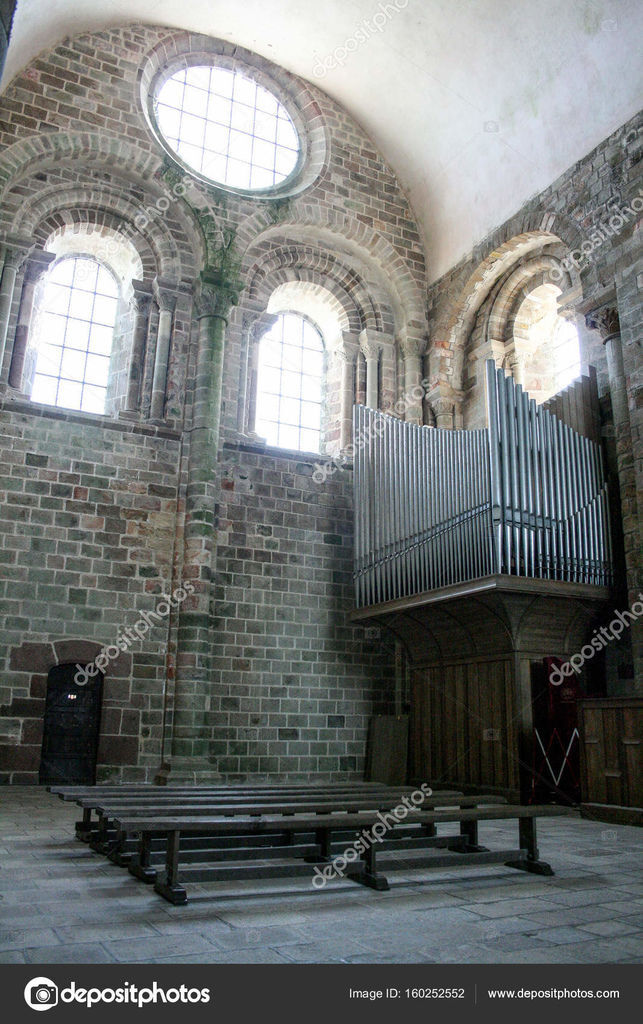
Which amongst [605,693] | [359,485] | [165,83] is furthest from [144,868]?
[165,83]

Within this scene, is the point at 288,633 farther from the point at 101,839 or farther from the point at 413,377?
the point at 101,839

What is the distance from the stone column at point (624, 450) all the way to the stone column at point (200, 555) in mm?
5065

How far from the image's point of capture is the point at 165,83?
13.0 meters

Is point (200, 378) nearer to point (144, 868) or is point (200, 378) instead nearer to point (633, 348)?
point (633, 348)

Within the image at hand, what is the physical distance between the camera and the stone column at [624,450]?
29.3 ft

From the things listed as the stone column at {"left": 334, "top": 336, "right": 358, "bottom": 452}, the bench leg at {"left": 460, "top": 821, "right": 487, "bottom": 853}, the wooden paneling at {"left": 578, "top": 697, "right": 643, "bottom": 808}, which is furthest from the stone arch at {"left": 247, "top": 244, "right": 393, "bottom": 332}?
the bench leg at {"left": 460, "top": 821, "right": 487, "bottom": 853}

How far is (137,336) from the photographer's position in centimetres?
1171

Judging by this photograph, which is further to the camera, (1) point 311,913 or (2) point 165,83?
(2) point 165,83

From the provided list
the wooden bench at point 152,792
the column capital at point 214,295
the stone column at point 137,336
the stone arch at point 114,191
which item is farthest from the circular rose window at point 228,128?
the wooden bench at point 152,792

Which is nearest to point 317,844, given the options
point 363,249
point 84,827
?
point 84,827

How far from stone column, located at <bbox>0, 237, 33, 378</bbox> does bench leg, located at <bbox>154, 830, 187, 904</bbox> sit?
8.13 metres

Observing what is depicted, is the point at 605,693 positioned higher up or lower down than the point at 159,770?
higher up

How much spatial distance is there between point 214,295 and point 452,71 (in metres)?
4.99

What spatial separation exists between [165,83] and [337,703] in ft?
32.7
